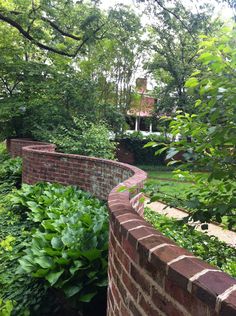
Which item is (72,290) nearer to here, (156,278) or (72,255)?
(72,255)

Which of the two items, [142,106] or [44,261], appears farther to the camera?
[142,106]

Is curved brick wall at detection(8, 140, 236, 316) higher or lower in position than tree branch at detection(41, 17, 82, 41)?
lower

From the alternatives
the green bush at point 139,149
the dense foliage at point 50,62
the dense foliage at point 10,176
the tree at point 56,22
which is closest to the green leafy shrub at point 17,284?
the dense foliage at point 10,176

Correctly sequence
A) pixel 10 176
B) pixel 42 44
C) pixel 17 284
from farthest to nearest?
pixel 42 44, pixel 10 176, pixel 17 284

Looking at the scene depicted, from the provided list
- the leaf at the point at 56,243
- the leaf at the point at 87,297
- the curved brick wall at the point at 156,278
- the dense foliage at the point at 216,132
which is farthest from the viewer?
the leaf at the point at 56,243

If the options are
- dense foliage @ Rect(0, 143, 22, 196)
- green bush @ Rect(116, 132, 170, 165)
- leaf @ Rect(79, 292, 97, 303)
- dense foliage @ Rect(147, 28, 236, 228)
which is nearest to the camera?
dense foliage @ Rect(147, 28, 236, 228)

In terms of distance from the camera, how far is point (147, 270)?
150cm

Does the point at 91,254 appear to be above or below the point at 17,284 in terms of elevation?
above

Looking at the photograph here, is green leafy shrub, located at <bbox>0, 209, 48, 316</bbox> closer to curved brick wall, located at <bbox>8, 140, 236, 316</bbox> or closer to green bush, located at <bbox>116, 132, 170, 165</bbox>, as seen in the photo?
curved brick wall, located at <bbox>8, 140, 236, 316</bbox>

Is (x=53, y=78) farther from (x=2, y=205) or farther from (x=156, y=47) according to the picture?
(x=2, y=205)

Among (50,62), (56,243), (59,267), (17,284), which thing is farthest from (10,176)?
(50,62)

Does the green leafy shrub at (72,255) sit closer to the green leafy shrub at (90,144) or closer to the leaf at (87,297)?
the leaf at (87,297)

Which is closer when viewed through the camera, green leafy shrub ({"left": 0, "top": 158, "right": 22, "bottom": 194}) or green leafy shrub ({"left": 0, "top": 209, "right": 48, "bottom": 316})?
green leafy shrub ({"left": 0, "top": 209, "right": 48, "bottom": 316})

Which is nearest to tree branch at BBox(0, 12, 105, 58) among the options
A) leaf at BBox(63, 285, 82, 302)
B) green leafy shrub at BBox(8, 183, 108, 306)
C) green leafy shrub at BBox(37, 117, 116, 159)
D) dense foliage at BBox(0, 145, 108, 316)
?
green leafy shrub at BBox(37, 117, 116, 159)
